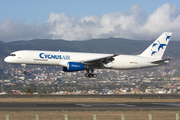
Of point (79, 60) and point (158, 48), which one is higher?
point (158, 48)

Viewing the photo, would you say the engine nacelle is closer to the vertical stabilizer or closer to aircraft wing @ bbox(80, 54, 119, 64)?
aircraft wing @ bbox(80, 54, 119, 64)

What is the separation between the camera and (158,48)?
180 feet

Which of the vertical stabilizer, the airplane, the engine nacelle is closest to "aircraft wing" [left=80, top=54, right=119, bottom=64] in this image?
the airplane

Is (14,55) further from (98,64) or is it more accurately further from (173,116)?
(173,116)

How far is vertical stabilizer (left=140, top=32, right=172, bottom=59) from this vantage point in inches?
2144

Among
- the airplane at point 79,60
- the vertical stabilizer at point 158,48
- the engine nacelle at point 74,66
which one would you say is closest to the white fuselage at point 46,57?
the airplane at point 79,60

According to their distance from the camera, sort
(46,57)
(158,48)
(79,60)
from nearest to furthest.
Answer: (46,57) → (79,60) → (158,48)

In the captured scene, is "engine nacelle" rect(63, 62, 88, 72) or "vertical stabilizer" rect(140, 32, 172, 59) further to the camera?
"vertical stabilizer" rect(140, 32, 172, 59)

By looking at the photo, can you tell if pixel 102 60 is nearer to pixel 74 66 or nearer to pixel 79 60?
pixel 79 60

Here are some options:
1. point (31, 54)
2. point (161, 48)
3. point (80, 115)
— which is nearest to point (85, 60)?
point (31, 54)

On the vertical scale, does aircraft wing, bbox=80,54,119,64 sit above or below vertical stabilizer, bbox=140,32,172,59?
below

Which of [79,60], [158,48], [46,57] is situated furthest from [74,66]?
[158,48]

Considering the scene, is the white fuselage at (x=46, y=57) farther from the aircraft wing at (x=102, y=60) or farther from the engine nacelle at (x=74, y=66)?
the aircraft wing at (x=102, y=60)

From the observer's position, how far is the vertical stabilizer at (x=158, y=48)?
5447 cm
